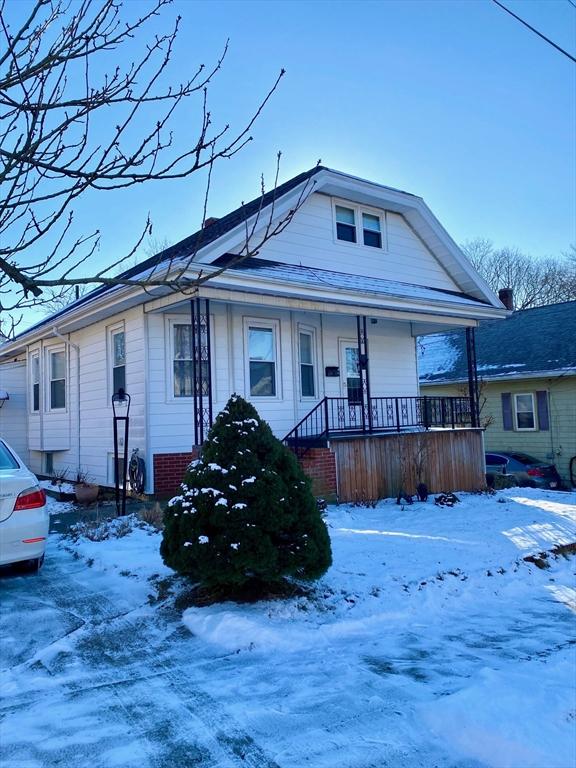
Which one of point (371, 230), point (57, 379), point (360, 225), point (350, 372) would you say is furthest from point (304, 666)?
point (57, 379)

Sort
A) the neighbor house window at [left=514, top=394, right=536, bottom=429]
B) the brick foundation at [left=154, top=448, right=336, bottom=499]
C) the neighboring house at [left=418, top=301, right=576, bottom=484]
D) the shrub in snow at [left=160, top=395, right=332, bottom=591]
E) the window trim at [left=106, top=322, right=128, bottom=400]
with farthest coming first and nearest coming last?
the neighbor house window at [left=514, top=394, right=536, bottom=429]
the neighboring house at [left=418, top=301, right=576, bottom=484]
the window trim at [left=106, top=322, right=128, bottom=400]
the brick foundation at [left=154, top=448, right=336, bottom=499]
the shrub in snow at [left=160, top=395, right=332, bottom=591]

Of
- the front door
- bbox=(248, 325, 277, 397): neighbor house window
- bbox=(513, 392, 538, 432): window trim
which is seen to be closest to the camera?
bbox=(248, 325, 277, 397): neighbor house window

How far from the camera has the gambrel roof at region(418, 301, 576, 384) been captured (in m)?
20.6

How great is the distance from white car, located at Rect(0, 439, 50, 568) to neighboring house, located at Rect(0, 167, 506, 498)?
4.06 metres

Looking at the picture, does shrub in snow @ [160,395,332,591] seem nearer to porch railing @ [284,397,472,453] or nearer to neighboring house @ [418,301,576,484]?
porch railing @ [284,397,472,453]

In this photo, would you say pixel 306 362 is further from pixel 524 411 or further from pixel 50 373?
pixel 524 411

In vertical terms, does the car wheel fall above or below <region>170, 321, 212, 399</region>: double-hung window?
below

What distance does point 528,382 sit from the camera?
2123 cm

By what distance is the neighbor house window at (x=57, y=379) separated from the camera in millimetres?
15102

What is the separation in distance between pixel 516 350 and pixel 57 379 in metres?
15.9

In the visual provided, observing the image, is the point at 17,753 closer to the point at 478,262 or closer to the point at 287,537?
the point at 287,537

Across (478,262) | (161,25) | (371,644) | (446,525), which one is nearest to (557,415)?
(446,525)

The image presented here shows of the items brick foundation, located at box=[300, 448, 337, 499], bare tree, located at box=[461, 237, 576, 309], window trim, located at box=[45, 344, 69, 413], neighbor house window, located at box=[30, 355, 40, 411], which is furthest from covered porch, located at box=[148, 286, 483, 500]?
bare tree, located at box=[461, 237, 576, 309]

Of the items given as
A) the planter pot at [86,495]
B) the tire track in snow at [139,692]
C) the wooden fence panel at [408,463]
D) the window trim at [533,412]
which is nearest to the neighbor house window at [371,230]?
the wooden fence panel at [408,463]
